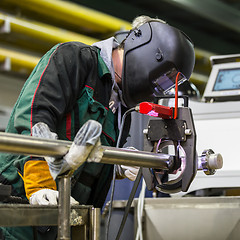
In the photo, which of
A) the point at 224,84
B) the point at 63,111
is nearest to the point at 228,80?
the point at 224,84

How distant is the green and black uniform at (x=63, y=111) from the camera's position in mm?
1430

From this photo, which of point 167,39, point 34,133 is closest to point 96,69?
point 167,39

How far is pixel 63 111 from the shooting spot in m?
1.51

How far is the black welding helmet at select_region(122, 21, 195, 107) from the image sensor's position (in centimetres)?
165

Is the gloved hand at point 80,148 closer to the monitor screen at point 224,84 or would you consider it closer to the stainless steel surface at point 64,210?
the stainless steel surface at point 64,210

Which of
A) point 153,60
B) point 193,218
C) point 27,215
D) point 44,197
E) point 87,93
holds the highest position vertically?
point 153,60

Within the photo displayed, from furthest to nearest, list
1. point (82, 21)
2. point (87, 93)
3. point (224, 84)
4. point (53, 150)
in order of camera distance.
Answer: point (82, 21), point (224, 84), point (87, 93), point (53, 150)

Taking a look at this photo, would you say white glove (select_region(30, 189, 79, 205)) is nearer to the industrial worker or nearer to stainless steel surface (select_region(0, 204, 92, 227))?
the industrial worker

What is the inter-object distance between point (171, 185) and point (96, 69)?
622 mm

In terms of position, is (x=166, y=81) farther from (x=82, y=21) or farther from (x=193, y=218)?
(x=82, y=21)

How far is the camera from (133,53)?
1737mm

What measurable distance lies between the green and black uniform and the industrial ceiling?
5.12 ft

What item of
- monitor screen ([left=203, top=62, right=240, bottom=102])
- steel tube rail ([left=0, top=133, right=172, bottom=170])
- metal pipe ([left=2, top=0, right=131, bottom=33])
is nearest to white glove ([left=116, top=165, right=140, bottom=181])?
steel tube rail ([left=0, top=133, right=172, bottom=170])

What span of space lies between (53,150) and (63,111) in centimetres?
65
